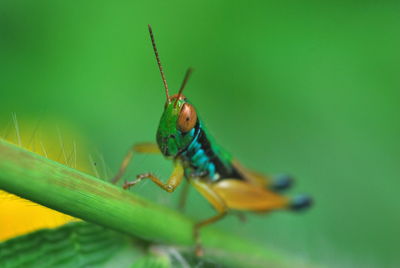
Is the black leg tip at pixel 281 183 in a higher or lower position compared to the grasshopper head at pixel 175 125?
lower

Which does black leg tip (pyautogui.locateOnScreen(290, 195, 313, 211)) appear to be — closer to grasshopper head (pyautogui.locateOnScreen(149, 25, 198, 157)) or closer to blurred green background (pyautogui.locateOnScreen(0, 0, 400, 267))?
blurred green background (pyautogui.locateOnScreen(0, 0, 400, 267))

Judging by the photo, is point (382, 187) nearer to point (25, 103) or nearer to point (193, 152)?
point (193, 152)

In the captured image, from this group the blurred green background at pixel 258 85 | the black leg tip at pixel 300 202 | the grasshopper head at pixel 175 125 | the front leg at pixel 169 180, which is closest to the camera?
the front leg at pixel 169 180

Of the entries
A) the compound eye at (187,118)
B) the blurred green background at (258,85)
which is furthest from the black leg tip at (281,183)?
the compound eye at (187,118)

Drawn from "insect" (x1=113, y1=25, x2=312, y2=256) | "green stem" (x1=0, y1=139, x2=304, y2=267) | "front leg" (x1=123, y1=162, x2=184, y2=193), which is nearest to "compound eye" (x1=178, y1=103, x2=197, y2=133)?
"insect" (x1=113, y1=25, x2=312, y2=256)

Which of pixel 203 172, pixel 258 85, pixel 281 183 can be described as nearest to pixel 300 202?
pixel 281 183

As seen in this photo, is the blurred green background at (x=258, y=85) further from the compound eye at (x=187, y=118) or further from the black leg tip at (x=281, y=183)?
the compound eye at (x=187, y=118)

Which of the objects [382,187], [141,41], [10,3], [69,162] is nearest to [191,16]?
[141,41]
